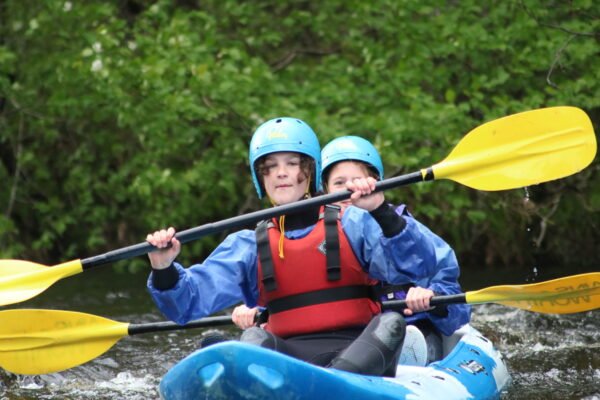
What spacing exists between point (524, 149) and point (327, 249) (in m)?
1.21

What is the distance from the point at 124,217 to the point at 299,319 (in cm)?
712

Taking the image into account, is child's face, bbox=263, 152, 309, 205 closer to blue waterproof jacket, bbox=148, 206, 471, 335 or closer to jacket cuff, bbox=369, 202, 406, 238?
blue waterproof jacket, bbox=148, 206, 471, 335

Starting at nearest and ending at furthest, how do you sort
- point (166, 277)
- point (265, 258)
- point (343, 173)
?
point (166, 277)
point (265, 258)
point (343, 173)

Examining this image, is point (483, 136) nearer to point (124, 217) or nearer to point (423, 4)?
point (423, 4)

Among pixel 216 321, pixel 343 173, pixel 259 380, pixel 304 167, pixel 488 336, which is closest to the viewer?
pixel 259 380

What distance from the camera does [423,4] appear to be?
30.2ft

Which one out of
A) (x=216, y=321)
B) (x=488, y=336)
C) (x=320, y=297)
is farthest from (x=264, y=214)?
(x=488, y=336)

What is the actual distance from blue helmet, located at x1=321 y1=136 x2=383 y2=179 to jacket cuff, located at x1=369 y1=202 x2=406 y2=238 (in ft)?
4.55

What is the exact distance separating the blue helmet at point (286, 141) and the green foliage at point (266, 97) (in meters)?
3.66

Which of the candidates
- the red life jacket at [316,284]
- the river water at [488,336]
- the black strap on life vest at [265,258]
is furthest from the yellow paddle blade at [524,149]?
the river water at [488,336]

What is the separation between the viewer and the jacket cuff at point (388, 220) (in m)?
4.36

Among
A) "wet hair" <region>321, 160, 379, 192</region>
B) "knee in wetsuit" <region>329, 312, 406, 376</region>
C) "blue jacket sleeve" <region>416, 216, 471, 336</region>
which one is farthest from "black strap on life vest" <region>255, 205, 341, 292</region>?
"wet hair" <region>321, 160, 379, 192</region>

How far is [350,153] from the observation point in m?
5.77

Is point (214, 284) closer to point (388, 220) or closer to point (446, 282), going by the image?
point (388, 220)
